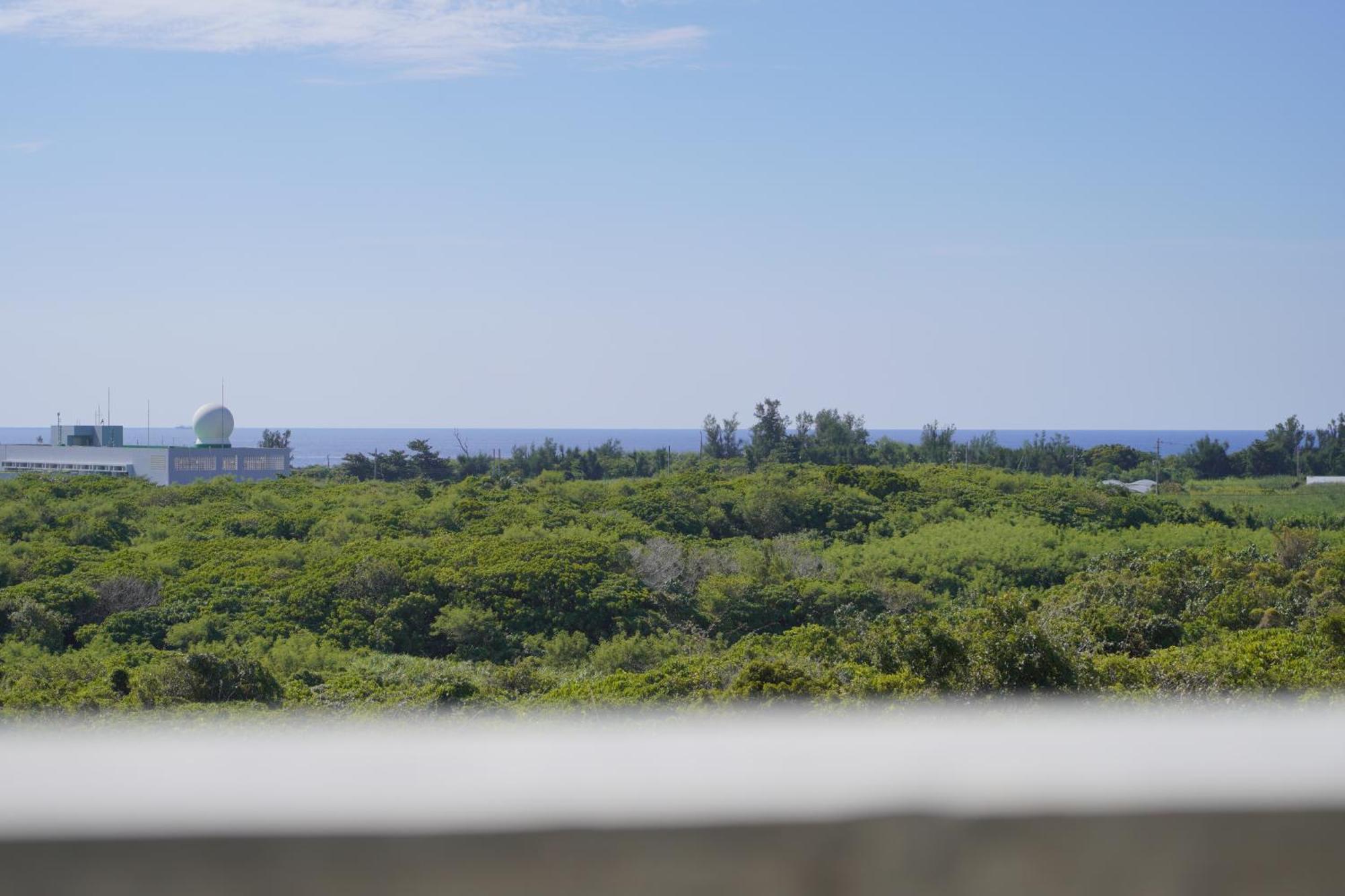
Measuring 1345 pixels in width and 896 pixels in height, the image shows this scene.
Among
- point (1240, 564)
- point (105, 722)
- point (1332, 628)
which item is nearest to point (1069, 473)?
point (1240, 564)

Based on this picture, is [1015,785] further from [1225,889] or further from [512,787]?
[512,787]

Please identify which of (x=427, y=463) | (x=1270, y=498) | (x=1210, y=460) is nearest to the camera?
(x=1270, y=498)

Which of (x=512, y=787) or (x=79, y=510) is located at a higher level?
(x=512, y=787)

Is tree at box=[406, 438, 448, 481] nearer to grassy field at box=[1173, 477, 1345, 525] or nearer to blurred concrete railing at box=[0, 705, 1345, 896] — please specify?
grassy field at box=[1173, 477, 1345, 525]

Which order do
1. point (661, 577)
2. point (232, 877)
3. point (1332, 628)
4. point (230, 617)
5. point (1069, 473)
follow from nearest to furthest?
point (232, 877) < point (1332, 628) < point (230, 617) < point (661, 577) < point (1069, 473)

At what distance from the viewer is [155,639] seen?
18.9m

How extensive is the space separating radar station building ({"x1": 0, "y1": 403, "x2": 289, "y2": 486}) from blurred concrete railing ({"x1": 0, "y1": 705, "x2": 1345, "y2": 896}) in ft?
129

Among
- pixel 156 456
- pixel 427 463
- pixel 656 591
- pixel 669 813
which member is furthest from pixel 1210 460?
pixel 669 813

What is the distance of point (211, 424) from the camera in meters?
42.2

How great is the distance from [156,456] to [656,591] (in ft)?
83.1

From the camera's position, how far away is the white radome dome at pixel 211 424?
42094 millimetres

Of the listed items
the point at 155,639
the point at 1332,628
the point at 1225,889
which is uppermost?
the point at 1225,889

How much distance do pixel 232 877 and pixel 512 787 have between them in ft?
0.48

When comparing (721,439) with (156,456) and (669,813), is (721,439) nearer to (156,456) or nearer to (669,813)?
(156,456)
